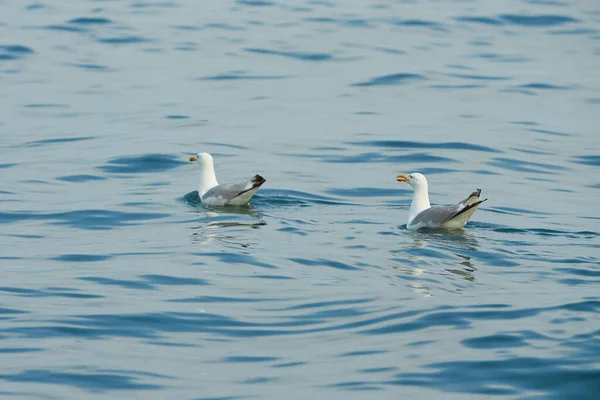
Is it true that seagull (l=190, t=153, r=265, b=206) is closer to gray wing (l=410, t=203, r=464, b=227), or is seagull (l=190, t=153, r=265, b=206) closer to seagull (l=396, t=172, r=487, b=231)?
seagull (l=396, t=172, r=487, b=231)

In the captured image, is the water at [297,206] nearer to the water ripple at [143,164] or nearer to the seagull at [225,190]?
the water ripple at [143,164]

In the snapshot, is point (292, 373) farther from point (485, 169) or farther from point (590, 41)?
point (590, 41)

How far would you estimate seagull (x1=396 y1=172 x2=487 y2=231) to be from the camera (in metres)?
14.2

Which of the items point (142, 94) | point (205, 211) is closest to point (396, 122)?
point (142, 94)

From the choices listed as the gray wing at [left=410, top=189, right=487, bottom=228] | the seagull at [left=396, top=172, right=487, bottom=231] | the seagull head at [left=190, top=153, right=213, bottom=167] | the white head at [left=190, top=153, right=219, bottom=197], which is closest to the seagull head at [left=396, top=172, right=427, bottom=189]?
the seagull at [left=396, top=172, right=487, bottom=231]

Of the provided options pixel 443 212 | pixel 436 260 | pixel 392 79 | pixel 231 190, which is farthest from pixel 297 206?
pixel 392 79

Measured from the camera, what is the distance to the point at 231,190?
16.2m

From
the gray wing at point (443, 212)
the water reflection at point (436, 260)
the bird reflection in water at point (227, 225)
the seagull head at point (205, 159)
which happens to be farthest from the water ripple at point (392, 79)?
the water reflection at point (436, 260)

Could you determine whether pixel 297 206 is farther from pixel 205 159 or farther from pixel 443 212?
pixel 443 212

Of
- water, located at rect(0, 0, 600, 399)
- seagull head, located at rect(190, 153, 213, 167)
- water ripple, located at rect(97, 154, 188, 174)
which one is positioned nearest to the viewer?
water, located at rect(0, 0, 600, 399)

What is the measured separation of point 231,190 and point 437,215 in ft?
10.8

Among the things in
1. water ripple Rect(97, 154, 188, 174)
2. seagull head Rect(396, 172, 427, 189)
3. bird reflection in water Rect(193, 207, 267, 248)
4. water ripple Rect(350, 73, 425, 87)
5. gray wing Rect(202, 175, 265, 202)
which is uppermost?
water ripple Rect(350, 73, 425, 87)

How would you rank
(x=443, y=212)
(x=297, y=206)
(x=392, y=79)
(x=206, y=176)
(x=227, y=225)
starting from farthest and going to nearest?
(x=392, y=79) < (x=206, y=176) < (x=297, y=206) < (x=227, y=225) < (x=443, y=212)

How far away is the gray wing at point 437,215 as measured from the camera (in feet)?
47.2
